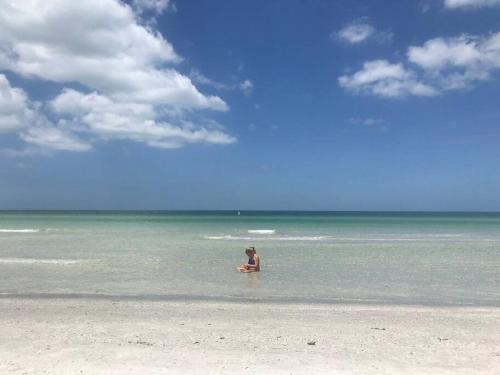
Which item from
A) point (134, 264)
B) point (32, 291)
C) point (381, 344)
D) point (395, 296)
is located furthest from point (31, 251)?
point (381, 344)

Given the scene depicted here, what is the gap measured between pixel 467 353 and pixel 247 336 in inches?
166

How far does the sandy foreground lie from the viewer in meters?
7.54

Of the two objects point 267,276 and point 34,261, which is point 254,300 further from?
point 34,261

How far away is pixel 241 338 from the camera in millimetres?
9305

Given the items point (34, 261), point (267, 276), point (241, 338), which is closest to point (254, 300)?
point (241, 338)

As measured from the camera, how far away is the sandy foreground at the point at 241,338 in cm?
754

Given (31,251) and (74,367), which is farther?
(31,251)

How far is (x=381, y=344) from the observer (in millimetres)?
8953

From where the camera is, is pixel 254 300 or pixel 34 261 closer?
pixel 254 300

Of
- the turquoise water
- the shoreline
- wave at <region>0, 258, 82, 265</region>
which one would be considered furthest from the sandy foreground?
wave at <region>0, 258, 82, 265</region>

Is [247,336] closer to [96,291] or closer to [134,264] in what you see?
[96,291]

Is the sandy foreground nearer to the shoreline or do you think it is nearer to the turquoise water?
the shoreline

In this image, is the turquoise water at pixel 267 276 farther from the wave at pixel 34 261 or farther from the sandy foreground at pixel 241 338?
the sandy foreground at pixel 241 338

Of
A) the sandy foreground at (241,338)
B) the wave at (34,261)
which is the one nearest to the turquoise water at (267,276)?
the wave at (34,261)
